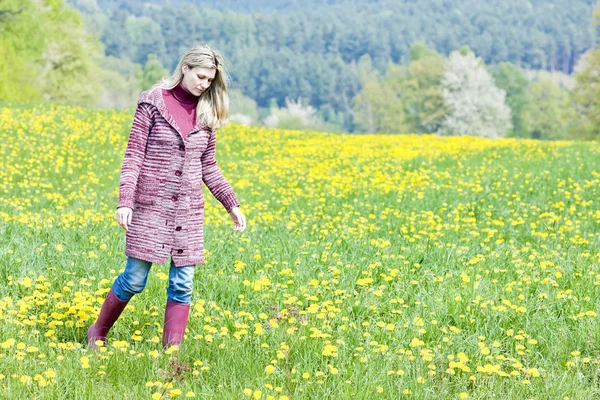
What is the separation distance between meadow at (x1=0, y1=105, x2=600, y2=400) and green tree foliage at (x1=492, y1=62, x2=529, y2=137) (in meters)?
63.6

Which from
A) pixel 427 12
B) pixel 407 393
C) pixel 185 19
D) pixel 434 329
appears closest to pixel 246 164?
pixel 434 329

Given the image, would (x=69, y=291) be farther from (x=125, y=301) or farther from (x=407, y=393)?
(x=407, y=393)

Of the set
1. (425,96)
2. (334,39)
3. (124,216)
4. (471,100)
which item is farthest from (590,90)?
(334,39)

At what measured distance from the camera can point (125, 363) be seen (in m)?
3.72

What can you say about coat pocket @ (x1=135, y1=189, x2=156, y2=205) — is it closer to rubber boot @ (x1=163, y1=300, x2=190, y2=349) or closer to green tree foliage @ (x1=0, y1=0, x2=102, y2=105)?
rubber boot @ (x1=163, y1=300, x2=190, y2=349)

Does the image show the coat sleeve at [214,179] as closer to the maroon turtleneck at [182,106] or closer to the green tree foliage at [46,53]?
the maroon turtleneck at [182,106]

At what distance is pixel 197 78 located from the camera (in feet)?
12.7

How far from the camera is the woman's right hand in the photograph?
3.65m

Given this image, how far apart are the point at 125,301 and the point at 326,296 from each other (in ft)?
5.28

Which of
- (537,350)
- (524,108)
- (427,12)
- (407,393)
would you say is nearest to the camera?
(407,393)

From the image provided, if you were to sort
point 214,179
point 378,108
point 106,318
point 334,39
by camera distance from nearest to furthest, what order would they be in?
point 106,318 → point 214,179 → point 378,108 → point 334,39

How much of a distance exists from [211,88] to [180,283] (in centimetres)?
120

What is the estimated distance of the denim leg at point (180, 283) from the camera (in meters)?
4.03

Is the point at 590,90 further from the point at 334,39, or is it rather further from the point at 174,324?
the point at 334,39
